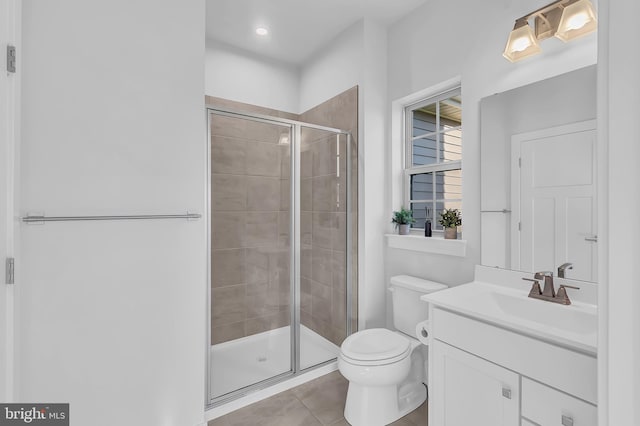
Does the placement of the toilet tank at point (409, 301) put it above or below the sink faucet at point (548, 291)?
below

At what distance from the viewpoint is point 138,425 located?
1540 mm

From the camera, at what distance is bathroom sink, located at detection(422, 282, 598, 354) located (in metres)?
1.11

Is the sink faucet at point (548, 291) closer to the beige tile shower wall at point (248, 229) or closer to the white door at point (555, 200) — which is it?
the white door at point (555, 200)

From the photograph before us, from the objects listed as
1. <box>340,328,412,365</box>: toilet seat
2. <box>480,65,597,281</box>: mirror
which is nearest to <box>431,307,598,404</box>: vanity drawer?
<box>340,328,412,365</box>: toilet seat

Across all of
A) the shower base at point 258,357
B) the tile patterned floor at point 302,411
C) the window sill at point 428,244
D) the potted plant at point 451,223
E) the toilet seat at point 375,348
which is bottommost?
the tile patterned floor at point 302,411

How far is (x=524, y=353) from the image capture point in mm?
1188

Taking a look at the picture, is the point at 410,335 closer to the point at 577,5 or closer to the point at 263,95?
the point at 577,5

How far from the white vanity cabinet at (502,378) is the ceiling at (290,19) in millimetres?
2136

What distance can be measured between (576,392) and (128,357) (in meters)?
1.86

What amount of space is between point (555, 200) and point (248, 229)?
5.92 ft

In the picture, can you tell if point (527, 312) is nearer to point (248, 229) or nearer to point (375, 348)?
point (375, 348)

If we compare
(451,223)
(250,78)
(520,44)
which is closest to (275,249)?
(451,223)

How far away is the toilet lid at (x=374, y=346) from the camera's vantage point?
171cm

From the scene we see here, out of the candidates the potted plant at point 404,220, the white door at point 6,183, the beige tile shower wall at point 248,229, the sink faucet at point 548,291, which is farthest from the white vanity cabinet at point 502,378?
the white door at point 6,183
